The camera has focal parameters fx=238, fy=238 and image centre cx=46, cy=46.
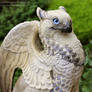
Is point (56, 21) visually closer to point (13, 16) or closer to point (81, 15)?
point (81, 15)

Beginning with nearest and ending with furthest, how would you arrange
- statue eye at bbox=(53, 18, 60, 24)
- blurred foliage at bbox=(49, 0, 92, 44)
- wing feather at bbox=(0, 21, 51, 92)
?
1. statue eye at bbox=(53, 18, 60, 24)
2. wing feather at bbox=(0, 21, 51, 92)
3. blurred foliage at bbox=(49, 0, 92, 44)

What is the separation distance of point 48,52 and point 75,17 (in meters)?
1.59

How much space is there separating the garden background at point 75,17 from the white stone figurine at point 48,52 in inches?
39.4

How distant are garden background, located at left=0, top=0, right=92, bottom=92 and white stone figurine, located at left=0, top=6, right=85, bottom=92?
1001mm

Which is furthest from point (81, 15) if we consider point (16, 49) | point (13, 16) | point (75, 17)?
point (16, 49)

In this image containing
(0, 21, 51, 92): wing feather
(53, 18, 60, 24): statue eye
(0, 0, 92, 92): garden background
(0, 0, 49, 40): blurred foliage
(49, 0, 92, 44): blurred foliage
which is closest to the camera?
(53, 18, 60, 24): statue eye

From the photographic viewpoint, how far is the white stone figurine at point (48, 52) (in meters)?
1.27

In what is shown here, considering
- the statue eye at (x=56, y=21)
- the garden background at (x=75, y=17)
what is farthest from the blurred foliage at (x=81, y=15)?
the statue eye at (x=56, y=21)

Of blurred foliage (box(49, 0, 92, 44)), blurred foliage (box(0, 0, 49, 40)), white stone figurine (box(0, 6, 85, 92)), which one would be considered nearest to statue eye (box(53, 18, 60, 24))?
white stone figurine (box(0, 6, 85, 92))

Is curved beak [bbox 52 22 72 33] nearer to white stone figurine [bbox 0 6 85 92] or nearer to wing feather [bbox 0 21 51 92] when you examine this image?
white stone figurine [bbox 0 6 85 92]

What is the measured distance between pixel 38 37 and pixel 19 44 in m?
0.12

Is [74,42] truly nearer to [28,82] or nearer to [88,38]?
[28,82]

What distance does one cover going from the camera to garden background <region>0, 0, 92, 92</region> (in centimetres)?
246

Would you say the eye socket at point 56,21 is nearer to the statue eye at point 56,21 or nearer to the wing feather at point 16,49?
the statue eye at point 56,21
